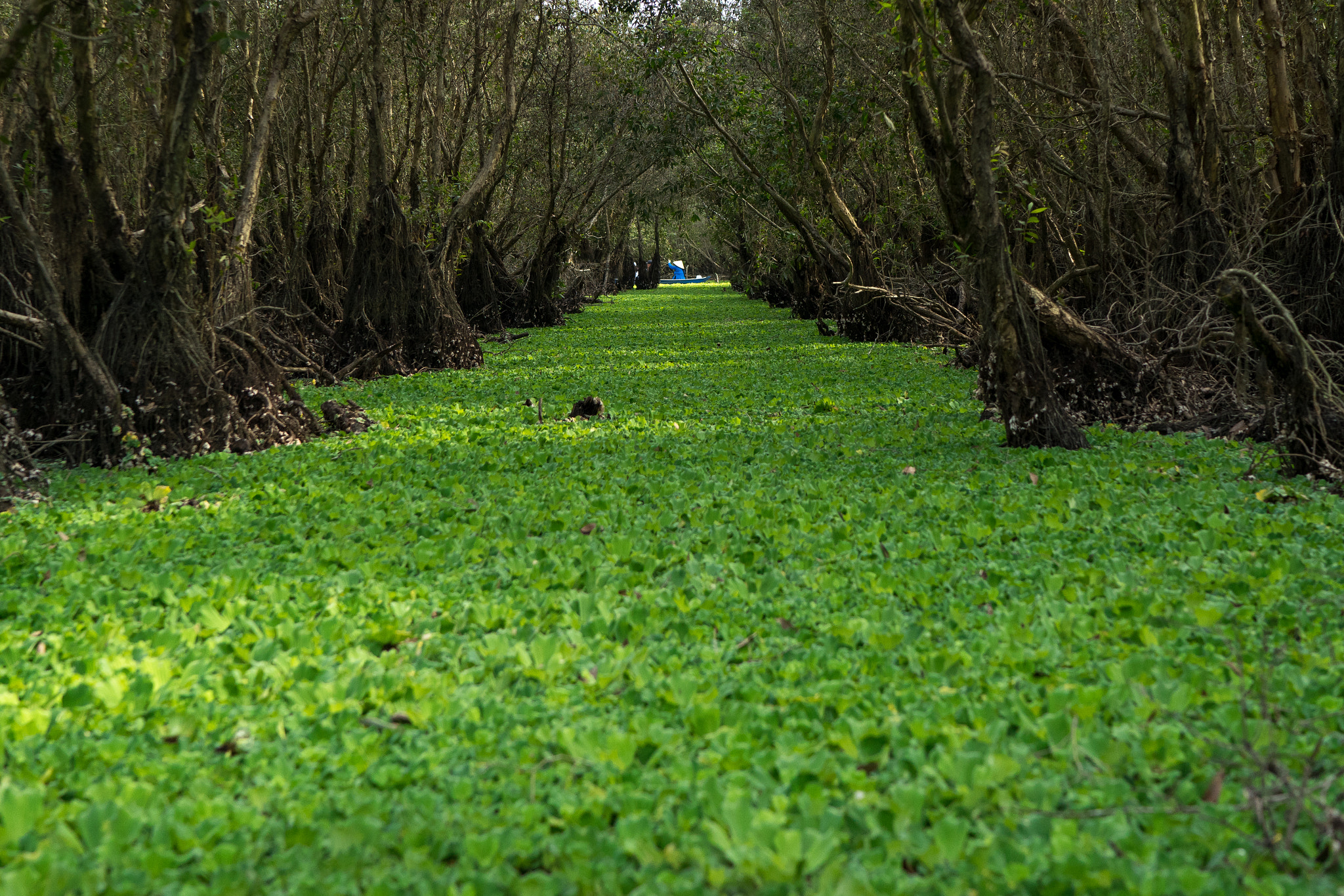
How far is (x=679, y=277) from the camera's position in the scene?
95.7 meters

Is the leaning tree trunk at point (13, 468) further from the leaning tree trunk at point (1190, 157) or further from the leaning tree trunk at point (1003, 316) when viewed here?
the leaning tree trunk at point (1190, 157)

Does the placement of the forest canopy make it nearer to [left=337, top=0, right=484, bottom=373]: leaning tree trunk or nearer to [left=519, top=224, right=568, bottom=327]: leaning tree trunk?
[left=337, top=0, right=484, bottom=373]: leaning tree trunk

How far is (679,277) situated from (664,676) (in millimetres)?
93443

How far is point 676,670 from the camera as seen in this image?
146 inches

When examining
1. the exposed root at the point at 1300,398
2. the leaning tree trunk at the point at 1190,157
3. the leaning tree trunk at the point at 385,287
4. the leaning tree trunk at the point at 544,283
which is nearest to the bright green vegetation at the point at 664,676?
the exposed root at the point at 1300,398

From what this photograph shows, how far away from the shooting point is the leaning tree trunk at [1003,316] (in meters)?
7.51

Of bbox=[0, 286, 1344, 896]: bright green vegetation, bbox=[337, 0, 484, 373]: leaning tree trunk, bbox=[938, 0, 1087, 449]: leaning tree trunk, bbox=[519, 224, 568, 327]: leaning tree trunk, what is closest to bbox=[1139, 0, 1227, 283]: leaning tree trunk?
bbox=[938, 0, 1087, 449]: leaning tree trunk

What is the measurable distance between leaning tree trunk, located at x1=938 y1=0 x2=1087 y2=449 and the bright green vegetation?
44cm

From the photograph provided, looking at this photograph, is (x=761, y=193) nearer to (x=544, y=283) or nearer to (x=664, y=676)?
(x=544, y=283)

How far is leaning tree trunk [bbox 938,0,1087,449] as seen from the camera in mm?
7508

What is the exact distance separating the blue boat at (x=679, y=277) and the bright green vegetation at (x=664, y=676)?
78.0m

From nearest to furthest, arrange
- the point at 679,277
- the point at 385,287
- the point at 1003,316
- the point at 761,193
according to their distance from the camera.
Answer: the point at 1003,316 → the point at 385,287 → the point at 761,193 → the point at 679,277

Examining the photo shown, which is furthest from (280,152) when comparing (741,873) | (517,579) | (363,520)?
(741,873)

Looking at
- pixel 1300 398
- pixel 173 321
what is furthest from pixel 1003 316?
pixel 173 321
